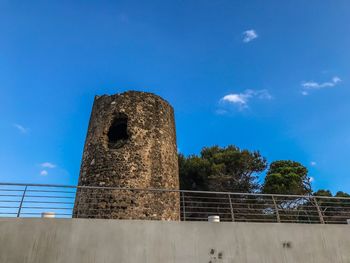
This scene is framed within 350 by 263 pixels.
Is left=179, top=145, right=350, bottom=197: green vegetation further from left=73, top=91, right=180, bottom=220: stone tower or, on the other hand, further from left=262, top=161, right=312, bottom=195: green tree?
left=73, top=91, right=180, bottom=220: stone tower

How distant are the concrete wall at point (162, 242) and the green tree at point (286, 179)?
36.5 ft

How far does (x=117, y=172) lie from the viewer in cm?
872

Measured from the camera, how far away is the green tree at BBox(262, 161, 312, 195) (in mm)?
17703

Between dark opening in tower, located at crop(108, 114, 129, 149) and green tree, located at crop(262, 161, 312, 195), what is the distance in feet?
35.8

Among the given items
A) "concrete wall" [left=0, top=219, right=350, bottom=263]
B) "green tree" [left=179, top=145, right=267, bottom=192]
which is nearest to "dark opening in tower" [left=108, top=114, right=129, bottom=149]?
"concrete wall" [left=0, top=219, right=350, bottom=263]

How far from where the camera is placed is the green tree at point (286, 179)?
17703mm

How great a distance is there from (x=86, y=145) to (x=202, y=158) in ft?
34.3

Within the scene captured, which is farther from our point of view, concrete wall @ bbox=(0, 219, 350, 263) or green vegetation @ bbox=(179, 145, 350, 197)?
green vegetation @ bbox=(179, 145, 350, 197)

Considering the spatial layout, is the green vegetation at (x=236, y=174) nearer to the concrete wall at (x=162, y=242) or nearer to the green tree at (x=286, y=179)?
the green tree at (x=286, y=179)

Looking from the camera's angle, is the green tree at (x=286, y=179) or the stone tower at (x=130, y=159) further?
the green tree at (x=286, y=179)

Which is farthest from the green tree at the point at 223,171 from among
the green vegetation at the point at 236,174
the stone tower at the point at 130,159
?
the stone tower at the point at 130,159

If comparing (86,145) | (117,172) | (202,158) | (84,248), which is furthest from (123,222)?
(202,158)

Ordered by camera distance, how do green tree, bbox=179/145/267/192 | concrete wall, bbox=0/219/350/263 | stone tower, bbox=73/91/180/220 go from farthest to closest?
green tree, bbox=179/145/267/192
stone tower, bbox=73/91/180/220
concrete wall, bbox=0/219/350/263

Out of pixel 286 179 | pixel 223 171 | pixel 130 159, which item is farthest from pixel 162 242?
pixel 286 179
